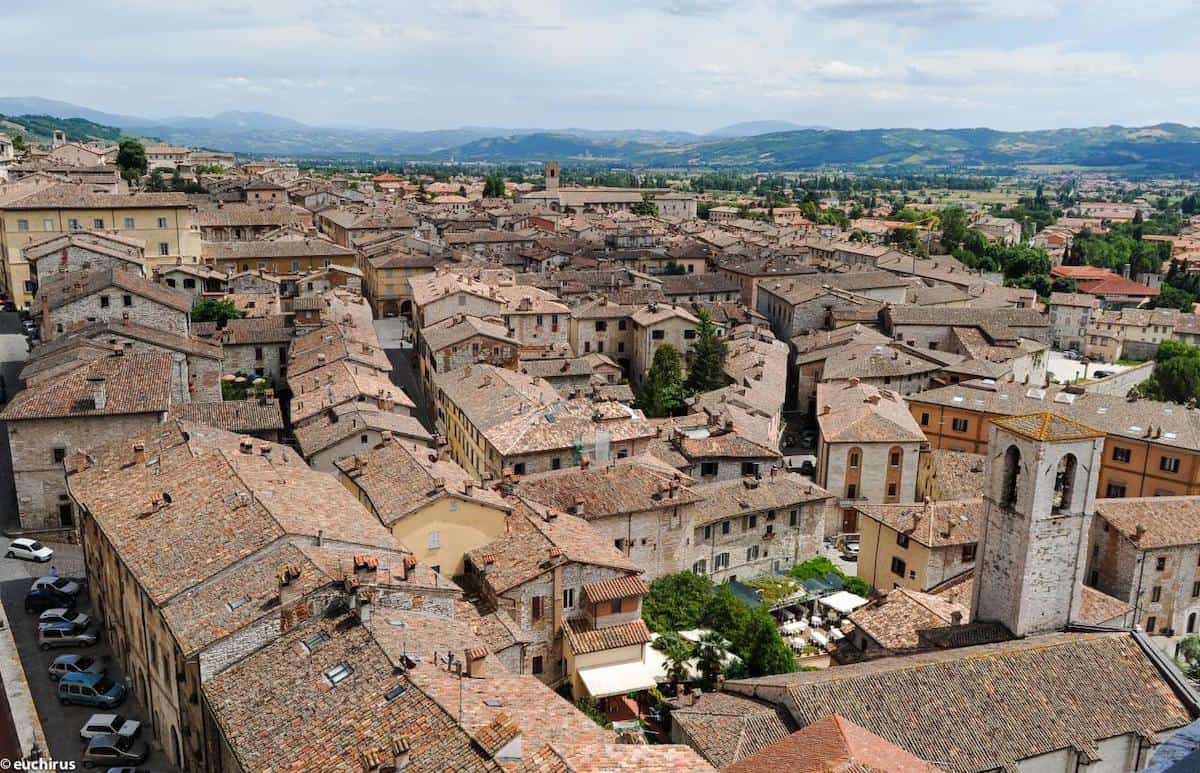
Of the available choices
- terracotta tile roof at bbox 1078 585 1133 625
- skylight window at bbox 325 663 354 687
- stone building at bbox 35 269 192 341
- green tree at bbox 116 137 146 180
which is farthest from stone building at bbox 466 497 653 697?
green tree at bbox 116 137 146 180

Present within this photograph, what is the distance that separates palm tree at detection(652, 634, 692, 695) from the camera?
32969 millimetres

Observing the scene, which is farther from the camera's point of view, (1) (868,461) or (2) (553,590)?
(1) (868,461)

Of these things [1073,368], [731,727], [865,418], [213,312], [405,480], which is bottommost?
[1073,368]

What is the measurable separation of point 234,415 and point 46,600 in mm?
13634

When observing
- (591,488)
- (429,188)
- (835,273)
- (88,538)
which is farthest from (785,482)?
(429,188)

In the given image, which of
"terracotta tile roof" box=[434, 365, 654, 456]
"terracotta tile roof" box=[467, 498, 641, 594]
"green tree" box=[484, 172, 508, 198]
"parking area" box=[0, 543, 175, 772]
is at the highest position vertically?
"green tree" box=[484, 172, 508, 198]

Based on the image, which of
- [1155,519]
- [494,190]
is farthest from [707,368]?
[494,190]

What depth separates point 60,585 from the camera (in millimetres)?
34875

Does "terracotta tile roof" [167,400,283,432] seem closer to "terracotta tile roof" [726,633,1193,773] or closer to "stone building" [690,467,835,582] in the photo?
"stone building" [690,467,835,582]

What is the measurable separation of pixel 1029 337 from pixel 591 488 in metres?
61.1

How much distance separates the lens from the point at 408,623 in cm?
2550

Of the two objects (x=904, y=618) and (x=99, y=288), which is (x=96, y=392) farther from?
(x=904, y=618)

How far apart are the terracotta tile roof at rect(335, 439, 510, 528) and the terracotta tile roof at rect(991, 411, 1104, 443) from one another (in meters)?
17.1

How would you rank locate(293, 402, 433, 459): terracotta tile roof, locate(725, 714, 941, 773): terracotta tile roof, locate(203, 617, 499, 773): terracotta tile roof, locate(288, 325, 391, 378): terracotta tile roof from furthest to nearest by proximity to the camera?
locate(288, 325, 391, 378): terracotta tile roof, locate(293, 402, 433, 459): terracotta tile roof, locate(725, 714, 941, 773): terracotta tile roof, locate(203, 617, 499, 773): terracotta tile roof
